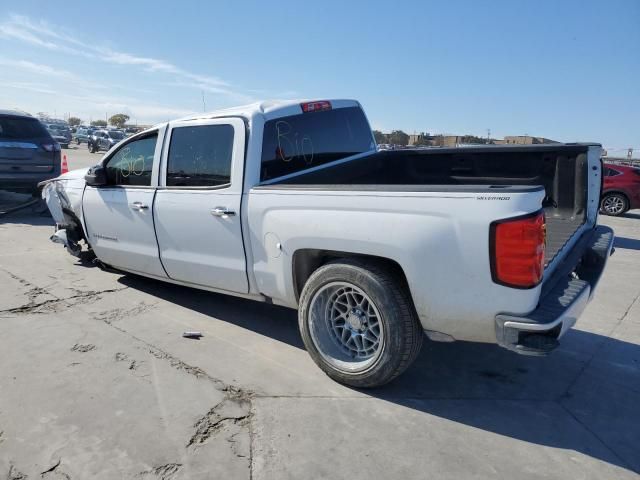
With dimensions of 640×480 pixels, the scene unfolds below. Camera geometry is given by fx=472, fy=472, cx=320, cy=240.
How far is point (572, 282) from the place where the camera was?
10.1 ft

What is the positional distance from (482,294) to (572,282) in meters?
0.88

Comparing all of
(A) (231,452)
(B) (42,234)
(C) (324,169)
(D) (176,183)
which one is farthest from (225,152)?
(B) (42,234)

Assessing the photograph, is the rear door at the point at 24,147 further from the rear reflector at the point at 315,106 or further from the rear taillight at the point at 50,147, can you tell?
the rear reflector at the point at 315,106

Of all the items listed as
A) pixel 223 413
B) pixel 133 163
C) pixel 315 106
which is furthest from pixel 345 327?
pixel 133 163

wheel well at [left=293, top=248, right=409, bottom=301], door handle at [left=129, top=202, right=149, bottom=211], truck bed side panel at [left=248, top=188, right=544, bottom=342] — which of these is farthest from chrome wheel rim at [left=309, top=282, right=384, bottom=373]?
door handle at [left=129, top=202, right=149, bottom=211]

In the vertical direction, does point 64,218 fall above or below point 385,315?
above

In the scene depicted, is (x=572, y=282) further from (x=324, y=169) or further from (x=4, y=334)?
(x=4, y=334)

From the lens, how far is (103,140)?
37344 mm

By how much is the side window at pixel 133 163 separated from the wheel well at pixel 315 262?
1.91 metres

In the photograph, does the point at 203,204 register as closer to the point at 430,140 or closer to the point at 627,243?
the point at 627,243

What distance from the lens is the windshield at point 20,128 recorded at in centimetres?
898

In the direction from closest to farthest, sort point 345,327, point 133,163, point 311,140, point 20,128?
point 345,327 → point 311,140 → point 133,163 → point 20,128

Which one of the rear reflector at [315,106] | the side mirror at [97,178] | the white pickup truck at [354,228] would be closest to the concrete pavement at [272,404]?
the white pickup truck at [354,228]

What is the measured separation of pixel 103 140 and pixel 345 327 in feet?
128
